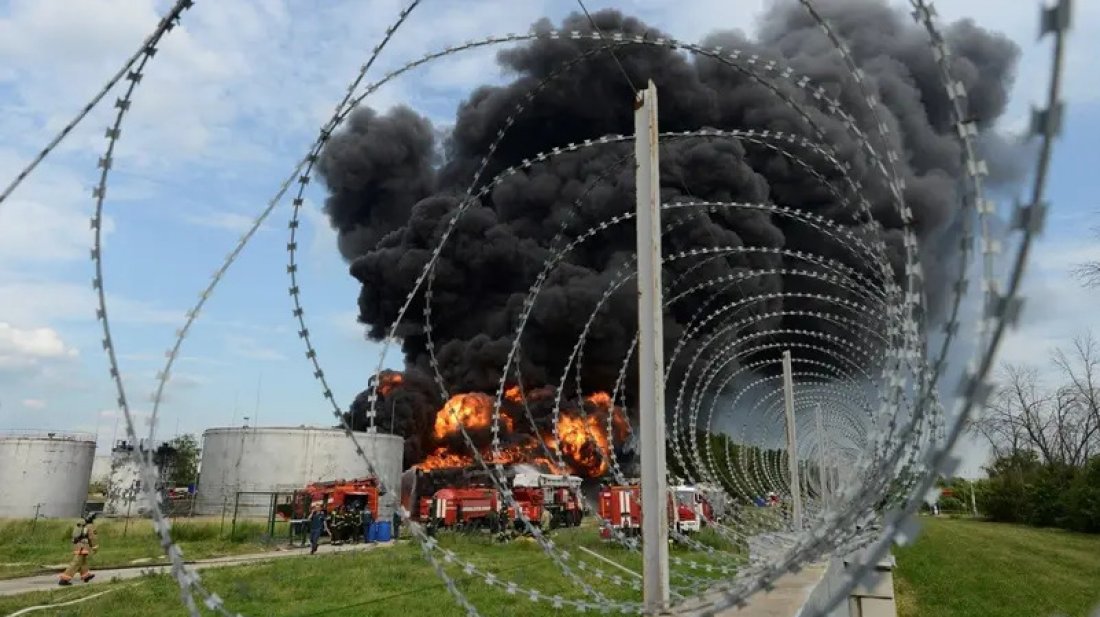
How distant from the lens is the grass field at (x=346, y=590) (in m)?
10.6

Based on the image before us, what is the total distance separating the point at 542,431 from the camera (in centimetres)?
4834

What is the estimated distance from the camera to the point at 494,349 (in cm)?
4875

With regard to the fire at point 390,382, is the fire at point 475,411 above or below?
below

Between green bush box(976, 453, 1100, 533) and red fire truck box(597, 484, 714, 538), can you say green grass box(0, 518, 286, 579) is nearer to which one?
red fire truck box(597, 484, 714, 538)

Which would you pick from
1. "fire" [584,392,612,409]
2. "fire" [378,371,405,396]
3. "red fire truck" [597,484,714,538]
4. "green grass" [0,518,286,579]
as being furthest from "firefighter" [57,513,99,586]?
"fire" [584,392,612,409]

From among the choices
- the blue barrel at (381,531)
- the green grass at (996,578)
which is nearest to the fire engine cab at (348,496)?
the blue barrel at (381,531)

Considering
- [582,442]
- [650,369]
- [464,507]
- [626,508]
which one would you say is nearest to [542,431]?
[582,442]

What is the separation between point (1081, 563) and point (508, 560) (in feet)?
45.2

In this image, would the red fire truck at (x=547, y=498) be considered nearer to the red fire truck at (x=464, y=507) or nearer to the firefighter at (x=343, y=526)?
the red fire truck at (x=464, y=507)

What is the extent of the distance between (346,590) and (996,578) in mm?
12147

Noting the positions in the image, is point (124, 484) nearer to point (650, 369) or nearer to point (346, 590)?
point (346, 590)

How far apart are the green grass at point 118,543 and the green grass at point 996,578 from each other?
17.3 metres

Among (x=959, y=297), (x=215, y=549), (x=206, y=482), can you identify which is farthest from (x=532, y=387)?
(x=959, y=297)

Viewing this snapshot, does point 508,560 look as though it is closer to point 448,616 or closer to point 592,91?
point 448,616
